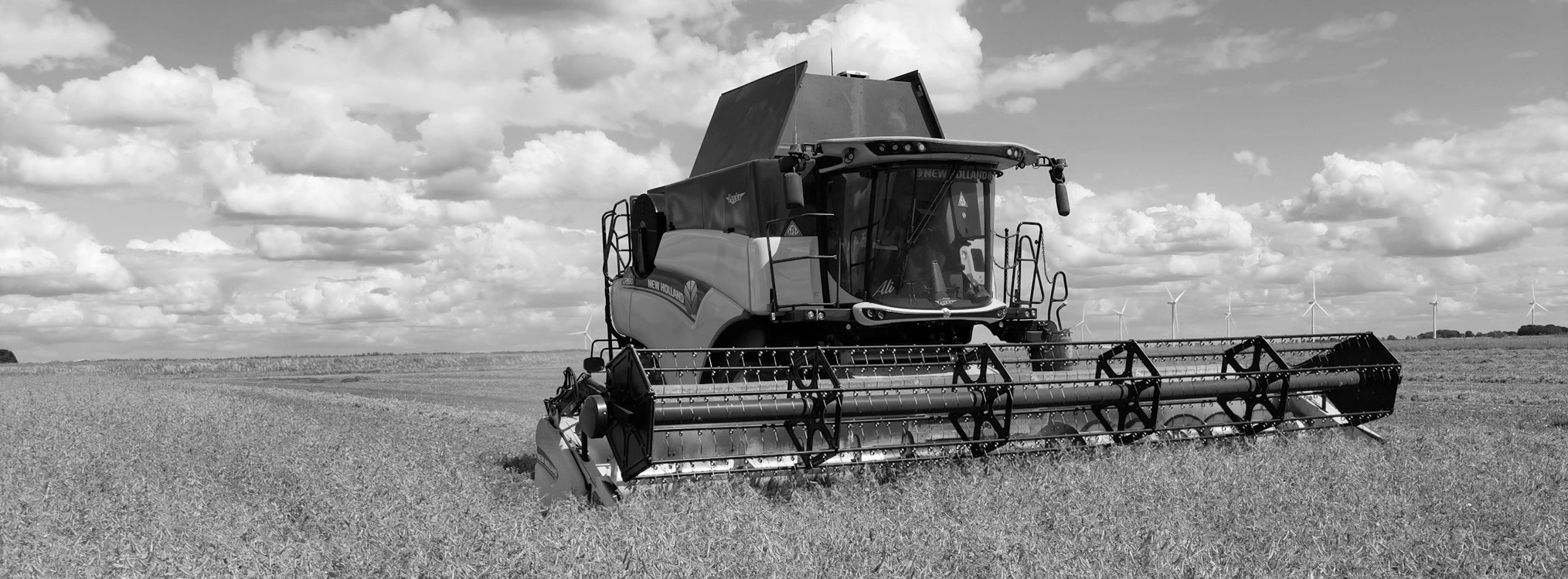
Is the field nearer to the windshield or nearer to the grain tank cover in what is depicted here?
the windshield

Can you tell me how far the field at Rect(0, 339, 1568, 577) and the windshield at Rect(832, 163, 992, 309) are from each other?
2.53m

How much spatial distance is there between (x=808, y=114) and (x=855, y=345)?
9.24 feet

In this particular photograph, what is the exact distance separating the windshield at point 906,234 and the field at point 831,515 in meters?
2.53

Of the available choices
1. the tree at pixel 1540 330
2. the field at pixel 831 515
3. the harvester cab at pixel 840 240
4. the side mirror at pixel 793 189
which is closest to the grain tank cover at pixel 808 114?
the harvester cab at pixel 840 240

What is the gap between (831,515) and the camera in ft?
21.1

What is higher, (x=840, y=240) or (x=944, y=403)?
(x=840, y=240)

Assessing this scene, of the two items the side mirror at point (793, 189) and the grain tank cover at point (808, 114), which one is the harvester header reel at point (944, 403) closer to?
the side mirror at point (793, 189)

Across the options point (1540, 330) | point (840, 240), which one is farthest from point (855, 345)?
point (1540, 330)

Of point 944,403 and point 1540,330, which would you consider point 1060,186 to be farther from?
point 1540,330

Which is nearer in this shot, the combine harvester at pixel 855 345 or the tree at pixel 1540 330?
the combine harvester at pixel 855 345

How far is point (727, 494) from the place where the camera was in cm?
687

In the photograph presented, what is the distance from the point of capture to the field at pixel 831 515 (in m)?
5.22

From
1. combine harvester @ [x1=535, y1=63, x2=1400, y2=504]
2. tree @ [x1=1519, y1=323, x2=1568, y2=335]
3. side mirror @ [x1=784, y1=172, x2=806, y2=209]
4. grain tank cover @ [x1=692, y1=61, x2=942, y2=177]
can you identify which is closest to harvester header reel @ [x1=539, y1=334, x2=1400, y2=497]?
combine harvester @ [x1=535, y1=63, x2=1400, y2=504]

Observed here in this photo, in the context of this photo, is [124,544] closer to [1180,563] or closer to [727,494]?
[727,494]
